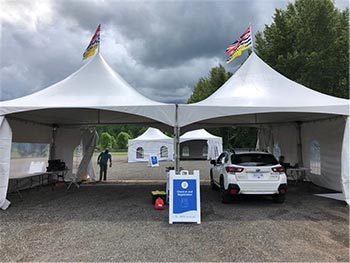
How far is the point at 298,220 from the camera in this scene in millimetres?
6223

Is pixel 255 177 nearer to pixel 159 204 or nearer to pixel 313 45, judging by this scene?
pixel 159 204

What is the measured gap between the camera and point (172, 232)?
5418 mm

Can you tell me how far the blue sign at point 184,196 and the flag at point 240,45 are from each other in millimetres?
6346

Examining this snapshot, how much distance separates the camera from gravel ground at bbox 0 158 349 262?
14.1ft

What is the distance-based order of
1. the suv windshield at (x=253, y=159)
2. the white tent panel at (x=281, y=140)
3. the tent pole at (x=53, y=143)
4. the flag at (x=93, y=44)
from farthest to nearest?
1. the white tent panel at (x=281, y=140)
2. the tent pole at (x=53, y=143)
3. the flag at (x=93, y=44)
4. the suv windshield at (x=253, y=159)

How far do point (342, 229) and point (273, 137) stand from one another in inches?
369

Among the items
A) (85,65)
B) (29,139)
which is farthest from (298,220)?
(29,139)

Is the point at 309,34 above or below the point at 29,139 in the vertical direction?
above

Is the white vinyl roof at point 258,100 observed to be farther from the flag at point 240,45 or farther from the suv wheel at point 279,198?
the suv wheel at point 279,198

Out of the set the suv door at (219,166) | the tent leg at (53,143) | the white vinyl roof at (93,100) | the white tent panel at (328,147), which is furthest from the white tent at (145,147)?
the suv door at (219,166)

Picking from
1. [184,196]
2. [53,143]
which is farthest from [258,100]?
[53,143]

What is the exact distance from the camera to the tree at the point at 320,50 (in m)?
20.4

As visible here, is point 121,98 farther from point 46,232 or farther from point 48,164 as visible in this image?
point 48,164

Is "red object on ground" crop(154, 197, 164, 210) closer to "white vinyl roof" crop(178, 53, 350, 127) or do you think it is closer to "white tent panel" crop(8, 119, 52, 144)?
"white vinyl roof" crop(178, 53, 350, 127)
